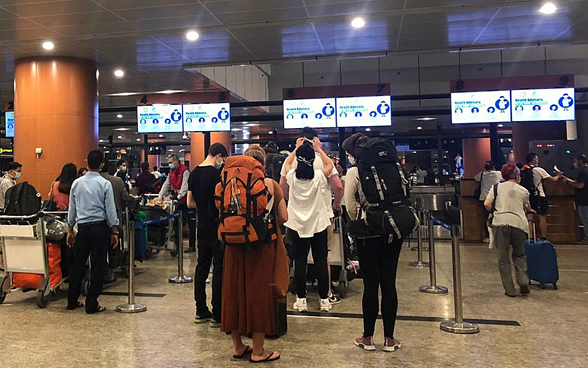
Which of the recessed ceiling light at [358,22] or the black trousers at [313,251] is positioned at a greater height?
the recessed ceiling light at [358,22]

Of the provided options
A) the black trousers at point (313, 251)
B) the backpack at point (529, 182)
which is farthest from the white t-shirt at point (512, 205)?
the backpack at point (529, 182)

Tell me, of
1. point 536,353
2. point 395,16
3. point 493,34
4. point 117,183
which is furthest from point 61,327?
point 493,34

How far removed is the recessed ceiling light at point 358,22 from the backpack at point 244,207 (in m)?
4.16

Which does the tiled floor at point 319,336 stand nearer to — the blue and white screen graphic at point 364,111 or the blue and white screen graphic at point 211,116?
the blue and white screen graphic at point 364,111

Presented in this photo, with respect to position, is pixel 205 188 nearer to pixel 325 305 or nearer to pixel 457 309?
pixel 325 305

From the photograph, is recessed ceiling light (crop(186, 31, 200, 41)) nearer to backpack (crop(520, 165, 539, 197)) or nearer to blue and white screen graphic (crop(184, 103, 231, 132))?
blue and white screen graphic (crop(184, 103, 231, 132))

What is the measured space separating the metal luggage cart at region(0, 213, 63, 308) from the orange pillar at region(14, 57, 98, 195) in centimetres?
329

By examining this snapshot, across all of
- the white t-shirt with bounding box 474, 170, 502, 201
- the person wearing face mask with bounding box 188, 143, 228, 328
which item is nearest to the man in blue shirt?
the person wearing face mask with bounding box 188, 143, 228, 328

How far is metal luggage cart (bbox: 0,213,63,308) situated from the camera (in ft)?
15.5

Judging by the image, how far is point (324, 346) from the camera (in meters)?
3.45

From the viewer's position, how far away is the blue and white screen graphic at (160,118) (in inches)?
421

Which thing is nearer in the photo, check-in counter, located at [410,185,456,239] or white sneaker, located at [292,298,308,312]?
white sneaker, located at [292,298,308,312]

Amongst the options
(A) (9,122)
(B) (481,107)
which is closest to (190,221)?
(B) (481,107)

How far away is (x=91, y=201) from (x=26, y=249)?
3.59ft
